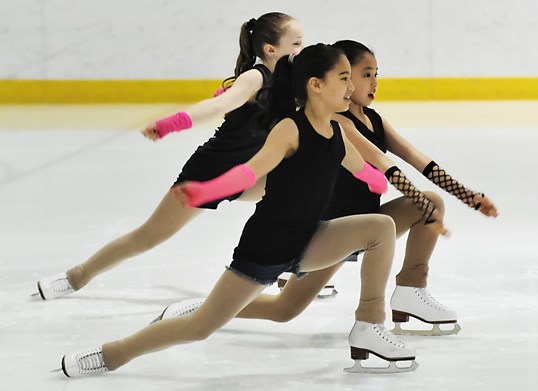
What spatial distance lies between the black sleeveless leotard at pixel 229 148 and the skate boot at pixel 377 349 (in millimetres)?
959

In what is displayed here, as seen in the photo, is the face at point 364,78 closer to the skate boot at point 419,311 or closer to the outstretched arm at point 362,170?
the outstretched arm at point 362,170

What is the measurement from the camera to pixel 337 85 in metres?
3.08

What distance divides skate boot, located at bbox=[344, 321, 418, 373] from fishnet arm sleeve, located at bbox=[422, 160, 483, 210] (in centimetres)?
51

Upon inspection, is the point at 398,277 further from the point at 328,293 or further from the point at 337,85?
the point at 337,85

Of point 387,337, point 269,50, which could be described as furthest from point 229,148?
point 387,337

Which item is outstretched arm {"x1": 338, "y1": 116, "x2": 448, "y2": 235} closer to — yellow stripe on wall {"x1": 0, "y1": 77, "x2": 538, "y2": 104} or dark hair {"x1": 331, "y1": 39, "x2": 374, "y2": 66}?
dark hair {"x1": 331, "y1": 39, "x2": 374, "y2": 66}

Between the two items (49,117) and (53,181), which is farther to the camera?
(49,117)

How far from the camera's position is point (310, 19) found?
1089 cm

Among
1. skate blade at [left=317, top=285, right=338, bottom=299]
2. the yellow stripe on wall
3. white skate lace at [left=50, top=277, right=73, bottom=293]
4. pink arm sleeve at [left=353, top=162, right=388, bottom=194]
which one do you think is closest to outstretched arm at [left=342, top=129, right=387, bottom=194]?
pink arm sleeve at [left=353, top=162, right=388, bottom=194]

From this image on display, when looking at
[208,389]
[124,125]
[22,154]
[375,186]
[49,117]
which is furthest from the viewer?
[49,117]

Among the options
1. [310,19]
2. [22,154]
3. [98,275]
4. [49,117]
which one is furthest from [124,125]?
[98,275]

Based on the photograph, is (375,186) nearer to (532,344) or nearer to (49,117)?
(532,344)

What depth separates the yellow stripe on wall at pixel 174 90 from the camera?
10797mm

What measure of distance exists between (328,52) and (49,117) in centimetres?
716
